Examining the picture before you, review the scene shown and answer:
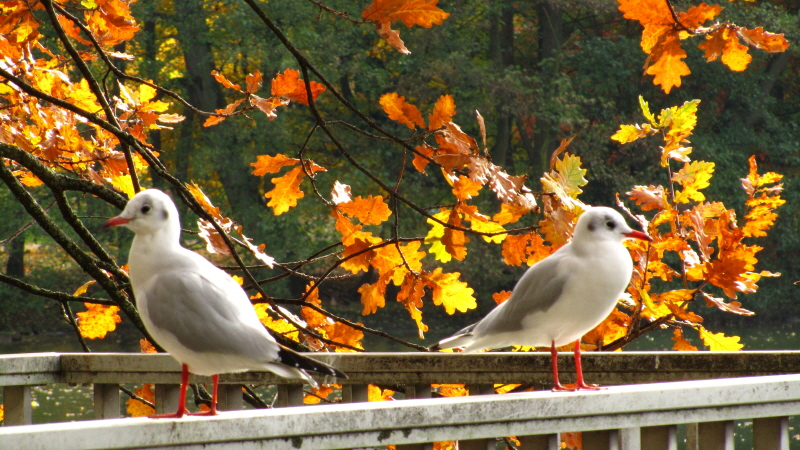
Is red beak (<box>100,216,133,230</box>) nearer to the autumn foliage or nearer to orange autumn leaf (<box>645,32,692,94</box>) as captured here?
the autumn foliage

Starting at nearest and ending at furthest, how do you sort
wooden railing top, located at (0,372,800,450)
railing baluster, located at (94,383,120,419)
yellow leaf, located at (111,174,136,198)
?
wooden railing top, located at (0,372,800,450) → railing baluster, located at (94,383,120,419) → yellow leaf, located at (111,174,136,198)

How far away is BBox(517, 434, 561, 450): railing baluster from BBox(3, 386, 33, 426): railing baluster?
1.32 metres

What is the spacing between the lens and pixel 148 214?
143 centimetres

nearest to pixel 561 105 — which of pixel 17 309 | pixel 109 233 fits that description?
pixel 109 233

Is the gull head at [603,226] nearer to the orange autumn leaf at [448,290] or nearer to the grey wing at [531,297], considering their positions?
the grey wing at [531,297]

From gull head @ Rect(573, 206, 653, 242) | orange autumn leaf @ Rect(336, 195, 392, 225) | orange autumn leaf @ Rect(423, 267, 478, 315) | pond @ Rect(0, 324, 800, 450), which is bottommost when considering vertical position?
gull head @ Rect(573, 206, 653, 242)

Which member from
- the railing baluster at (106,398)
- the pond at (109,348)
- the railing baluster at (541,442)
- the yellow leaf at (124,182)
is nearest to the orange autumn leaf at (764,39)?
the railing baluster at (541,442)

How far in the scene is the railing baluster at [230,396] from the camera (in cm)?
221

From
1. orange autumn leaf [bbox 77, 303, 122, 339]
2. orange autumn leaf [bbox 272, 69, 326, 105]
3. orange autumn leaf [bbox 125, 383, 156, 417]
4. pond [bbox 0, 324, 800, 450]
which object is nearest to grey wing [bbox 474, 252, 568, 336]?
orange autumn leaf [bbox 272, 69, 326, 105]

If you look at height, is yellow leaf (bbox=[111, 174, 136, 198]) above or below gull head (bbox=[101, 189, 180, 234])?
above

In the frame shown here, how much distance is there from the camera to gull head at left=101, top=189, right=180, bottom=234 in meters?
1.42

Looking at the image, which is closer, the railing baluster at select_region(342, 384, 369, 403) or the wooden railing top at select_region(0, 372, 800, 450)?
the wooden railing top at select_region(0, 372, 800, 450)

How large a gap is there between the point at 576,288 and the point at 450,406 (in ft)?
1.36

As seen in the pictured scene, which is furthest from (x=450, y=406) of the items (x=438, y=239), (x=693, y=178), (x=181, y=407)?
(x=693, y=178)
